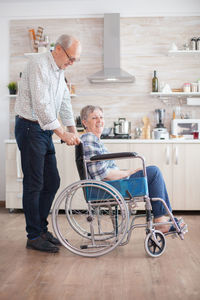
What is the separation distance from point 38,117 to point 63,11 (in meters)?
2.75

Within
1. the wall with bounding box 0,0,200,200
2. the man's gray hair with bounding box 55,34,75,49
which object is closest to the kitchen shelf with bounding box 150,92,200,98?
the wall with bounding box 0,0,200,200

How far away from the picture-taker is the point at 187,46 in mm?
4355

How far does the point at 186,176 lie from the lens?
12.7ft

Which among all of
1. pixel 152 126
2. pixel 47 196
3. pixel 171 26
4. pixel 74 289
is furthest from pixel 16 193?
pixel 171 26

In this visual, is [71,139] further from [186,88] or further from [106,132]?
[186,88]

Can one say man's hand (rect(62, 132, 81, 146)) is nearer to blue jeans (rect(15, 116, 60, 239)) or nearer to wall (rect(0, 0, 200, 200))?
blue jeans (rect(15, 116, 60, 239))

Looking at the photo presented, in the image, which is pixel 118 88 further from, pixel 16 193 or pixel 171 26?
pixel 16 193

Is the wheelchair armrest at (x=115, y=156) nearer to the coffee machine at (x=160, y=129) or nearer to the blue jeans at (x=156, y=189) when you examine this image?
the blue jeans at (x=156, y=189)

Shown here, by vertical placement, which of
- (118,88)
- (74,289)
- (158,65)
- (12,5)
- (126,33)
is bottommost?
(74,289)

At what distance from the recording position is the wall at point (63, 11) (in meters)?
4.47

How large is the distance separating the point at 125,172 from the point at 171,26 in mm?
2801

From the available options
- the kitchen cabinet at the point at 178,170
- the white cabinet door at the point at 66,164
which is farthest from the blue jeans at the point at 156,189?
the white cabinet door at the point at 66,164

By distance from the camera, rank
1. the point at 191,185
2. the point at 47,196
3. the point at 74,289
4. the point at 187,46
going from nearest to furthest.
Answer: the point at 74,289
the point at 47,196
the point at 191,185
the point at 187,46

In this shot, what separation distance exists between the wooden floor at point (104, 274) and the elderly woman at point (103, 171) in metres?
0.28
